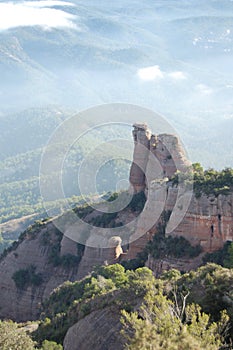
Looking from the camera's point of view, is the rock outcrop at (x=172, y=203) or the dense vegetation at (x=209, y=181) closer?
the rock outcrop at (x=172, y=203)

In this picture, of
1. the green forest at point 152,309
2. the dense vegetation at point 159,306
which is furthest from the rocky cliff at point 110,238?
the green forest at point 152,309

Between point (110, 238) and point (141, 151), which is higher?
point (141, 151)

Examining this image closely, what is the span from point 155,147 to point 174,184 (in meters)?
9.29

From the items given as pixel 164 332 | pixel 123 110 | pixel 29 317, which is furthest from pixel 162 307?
pixel 123 110

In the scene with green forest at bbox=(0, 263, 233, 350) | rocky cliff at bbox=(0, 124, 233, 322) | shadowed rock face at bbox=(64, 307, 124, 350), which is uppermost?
rocky cliff at bbox=(0, 124, 233, 322)

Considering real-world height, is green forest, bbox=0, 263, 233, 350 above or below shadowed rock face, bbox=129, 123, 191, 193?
below

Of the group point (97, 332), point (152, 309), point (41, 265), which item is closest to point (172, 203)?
point (41, 265)

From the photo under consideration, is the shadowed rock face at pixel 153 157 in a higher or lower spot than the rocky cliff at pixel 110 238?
higher

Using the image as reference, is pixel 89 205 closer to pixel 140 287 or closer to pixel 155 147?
pixel 155 147

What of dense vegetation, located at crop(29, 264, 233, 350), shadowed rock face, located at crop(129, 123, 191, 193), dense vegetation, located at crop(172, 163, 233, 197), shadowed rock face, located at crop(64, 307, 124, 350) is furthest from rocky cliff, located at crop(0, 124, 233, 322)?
shadowed rock face, located at crop(64, 307, 124, 350)

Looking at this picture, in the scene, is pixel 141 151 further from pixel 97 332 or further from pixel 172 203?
pixel 97 332

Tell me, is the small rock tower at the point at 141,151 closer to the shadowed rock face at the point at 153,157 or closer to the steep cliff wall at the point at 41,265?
the shadowed rock face at the point at 153,157

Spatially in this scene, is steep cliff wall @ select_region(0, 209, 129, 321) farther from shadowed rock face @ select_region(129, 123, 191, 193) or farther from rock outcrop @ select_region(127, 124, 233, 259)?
shadowed rock face @ select_region(129, 123, 191, 193)

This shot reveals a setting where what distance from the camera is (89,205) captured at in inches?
2601
